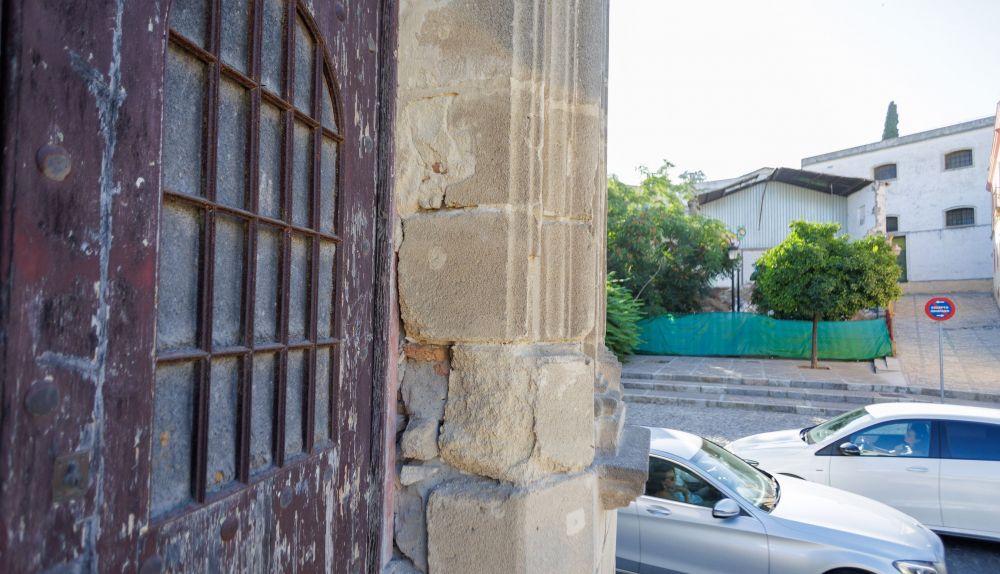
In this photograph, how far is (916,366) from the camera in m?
13.1

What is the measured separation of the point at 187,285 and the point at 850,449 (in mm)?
5772

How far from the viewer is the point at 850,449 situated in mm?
5254

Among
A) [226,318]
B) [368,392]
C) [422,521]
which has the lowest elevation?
[422,521]

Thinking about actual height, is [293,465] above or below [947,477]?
above

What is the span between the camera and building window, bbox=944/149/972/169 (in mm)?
23266

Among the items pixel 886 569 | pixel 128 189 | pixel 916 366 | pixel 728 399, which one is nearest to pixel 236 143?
pixel 128 189

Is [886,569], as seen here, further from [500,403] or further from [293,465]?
[293,465]

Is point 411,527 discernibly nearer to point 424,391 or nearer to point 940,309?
point 424,391

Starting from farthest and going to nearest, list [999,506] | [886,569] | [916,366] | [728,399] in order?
[916,366] < [728,399] < [999,506] < [886,569]

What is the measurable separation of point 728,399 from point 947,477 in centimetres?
619

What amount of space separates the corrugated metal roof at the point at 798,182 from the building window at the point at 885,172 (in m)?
2.41

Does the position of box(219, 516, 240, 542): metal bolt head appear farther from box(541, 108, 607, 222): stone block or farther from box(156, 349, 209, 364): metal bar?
box(541, 108, 607, 222): stone block

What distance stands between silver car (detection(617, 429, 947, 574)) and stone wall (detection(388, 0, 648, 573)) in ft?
7.28

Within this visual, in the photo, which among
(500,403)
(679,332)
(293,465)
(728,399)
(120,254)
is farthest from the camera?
(679,332)
